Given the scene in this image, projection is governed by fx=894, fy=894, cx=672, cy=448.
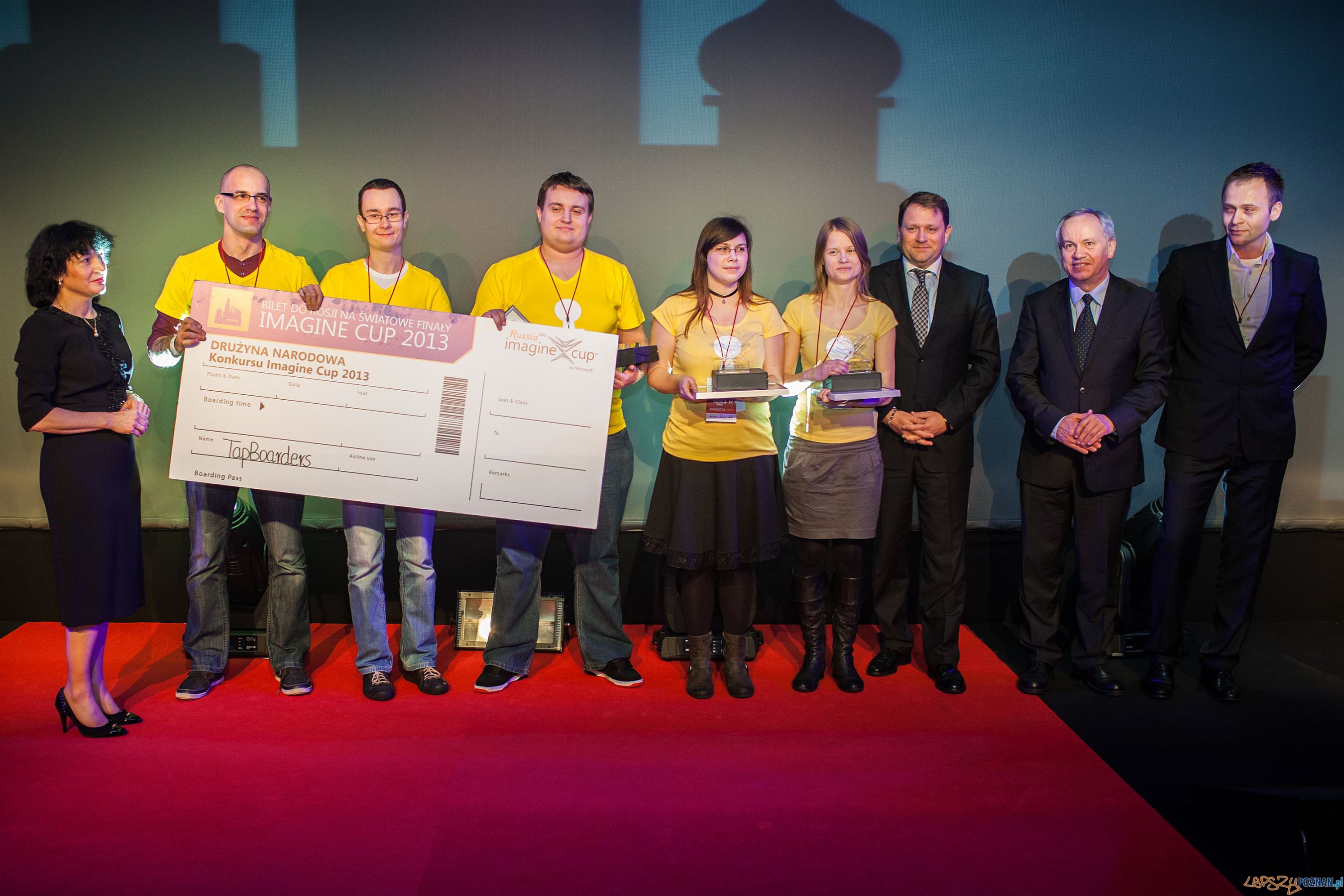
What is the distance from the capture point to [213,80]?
3877 mm

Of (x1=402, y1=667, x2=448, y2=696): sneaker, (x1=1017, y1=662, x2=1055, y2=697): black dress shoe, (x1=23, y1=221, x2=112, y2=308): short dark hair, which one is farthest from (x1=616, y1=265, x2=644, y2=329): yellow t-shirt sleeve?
(x1=1017, y1=662, x2=1055, y2=697): black dress shoe

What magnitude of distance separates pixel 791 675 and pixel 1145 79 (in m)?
3.12

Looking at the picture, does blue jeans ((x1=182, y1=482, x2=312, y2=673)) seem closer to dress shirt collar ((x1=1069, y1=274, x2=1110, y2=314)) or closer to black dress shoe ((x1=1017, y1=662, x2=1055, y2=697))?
black dress shoe ((x1=1017, y1=662, x2=1055, y2=697))

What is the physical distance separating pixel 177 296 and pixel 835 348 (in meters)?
2.35

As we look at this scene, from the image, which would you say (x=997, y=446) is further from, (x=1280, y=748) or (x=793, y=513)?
(x=1280, y=748)

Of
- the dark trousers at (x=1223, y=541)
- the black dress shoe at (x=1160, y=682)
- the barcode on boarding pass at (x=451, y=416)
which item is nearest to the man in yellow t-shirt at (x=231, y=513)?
the barcode on boarding pass at (x=451, y=416)

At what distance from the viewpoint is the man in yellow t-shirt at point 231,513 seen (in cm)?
315

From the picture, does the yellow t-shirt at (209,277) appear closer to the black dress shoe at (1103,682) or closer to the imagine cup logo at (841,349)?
the imagine cup logo at (841,349)

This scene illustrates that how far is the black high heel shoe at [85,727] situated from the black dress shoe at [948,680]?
9.25ft

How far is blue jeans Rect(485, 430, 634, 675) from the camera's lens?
132 inches

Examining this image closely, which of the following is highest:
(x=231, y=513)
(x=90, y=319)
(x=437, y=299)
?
(x=437, y=299)

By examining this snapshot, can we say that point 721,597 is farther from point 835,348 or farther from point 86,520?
point 86,520

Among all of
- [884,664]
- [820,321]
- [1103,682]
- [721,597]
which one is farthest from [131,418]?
[1103,682]

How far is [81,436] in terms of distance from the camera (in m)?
2.84
